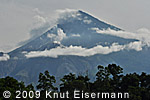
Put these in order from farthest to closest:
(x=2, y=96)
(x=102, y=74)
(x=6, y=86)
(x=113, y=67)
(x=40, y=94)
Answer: (x=113, y=67) → (x=102, y=74) → (x=40, y=94) → (x=6, y=86) → (x=2, y=96)

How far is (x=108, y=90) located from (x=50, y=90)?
454 inches

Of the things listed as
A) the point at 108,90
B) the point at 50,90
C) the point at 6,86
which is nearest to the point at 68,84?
the point at 50,90

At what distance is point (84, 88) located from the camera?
197ft

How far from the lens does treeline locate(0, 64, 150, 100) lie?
2209 inches

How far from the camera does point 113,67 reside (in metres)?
71.8

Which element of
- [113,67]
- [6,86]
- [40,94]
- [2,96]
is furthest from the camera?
[113,67]

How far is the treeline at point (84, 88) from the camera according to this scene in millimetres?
56109

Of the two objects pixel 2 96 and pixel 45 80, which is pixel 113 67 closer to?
pixel 45 80

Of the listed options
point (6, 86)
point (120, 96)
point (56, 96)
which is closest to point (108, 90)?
point (120, 96)

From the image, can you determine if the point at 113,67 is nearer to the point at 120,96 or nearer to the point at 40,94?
the point at 120,96

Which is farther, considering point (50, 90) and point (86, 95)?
point (50, 90)

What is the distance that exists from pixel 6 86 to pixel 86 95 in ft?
46.6

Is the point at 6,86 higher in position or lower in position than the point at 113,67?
lower

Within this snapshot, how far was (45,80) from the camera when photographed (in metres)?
62.5
